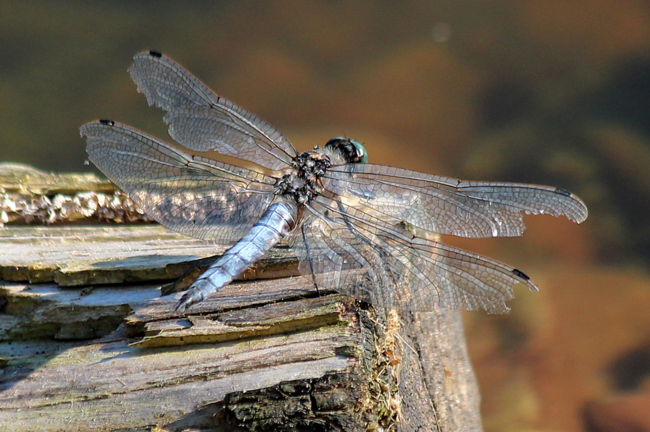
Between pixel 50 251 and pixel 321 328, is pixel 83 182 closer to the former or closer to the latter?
pixel 50 251

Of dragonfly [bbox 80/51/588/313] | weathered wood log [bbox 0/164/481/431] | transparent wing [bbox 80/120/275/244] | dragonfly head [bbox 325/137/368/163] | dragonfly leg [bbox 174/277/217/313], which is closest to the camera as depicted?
weathered wood log [bbox 0/164/481/431]

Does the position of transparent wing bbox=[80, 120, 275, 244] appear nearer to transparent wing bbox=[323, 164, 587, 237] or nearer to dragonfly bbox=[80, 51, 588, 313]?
dragonfly bbox=[80, 51, 588, 313]

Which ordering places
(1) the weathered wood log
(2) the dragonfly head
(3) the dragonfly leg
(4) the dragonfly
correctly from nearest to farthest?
(1) the weathered wood log → (3) the dragonfly leg → (4) the dragonfly → (2) the dragonfly head

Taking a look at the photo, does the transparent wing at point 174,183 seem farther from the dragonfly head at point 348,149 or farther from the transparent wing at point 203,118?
the dragonfly head at point 348,149

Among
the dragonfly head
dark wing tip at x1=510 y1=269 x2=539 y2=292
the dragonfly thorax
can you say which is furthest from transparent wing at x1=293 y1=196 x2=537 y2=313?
the dragonfly head

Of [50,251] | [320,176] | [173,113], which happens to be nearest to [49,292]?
[50,251]
